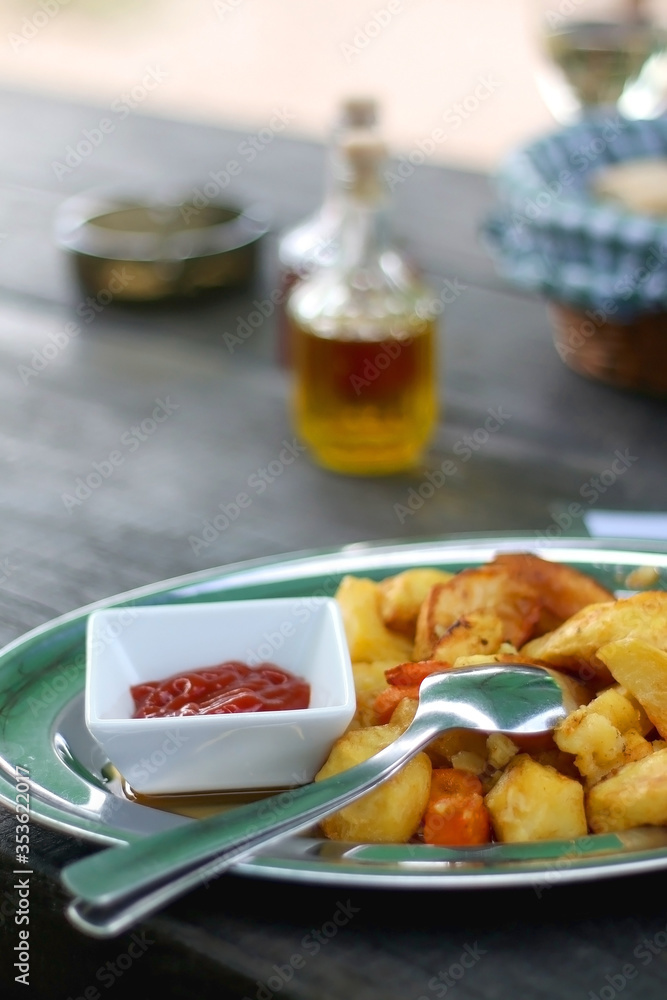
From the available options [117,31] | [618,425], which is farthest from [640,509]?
[117,31]

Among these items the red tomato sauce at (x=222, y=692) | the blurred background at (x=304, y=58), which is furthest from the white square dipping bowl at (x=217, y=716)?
the blurred background at (x=304, y=58)

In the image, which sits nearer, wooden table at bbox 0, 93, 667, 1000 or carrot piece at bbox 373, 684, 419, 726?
wooden table at bbox 0, 93, 667, 1000

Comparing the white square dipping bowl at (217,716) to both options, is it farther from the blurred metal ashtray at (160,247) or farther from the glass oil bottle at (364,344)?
the blurred metal ashtray at (160,247)

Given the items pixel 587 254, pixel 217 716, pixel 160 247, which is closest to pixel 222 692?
pixel 217 716

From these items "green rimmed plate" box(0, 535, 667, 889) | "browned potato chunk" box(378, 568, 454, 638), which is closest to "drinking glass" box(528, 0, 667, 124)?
"green rimmed plate" box(0, 535, 667, 889)

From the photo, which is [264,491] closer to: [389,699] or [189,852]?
[389,699]

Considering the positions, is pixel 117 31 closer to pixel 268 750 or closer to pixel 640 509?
pixel 640 509

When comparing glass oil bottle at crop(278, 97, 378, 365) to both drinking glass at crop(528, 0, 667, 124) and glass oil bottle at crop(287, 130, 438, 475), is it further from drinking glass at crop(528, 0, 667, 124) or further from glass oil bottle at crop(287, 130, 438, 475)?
drinking glass at crop(528, 0, 667, 124)
